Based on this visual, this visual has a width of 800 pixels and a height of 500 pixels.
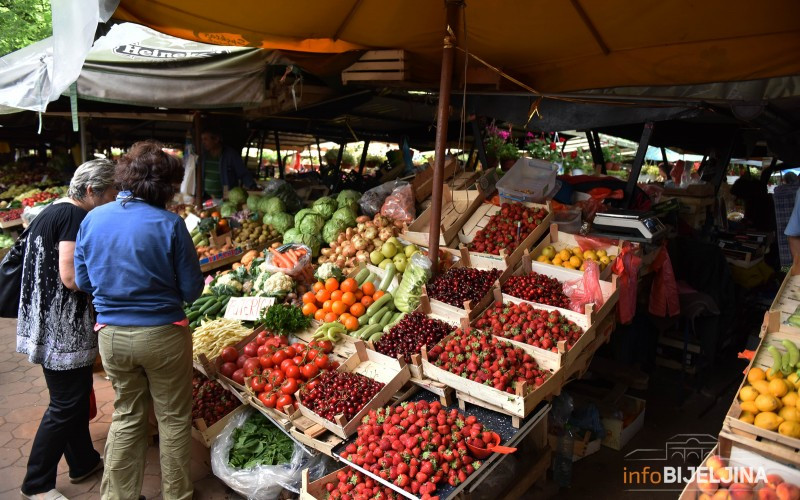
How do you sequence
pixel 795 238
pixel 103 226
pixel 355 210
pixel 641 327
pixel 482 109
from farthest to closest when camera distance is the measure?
pixel 355 210 → pixel 482 109 → pixel 641 327 → pixel 795 238 → pixel 103 226

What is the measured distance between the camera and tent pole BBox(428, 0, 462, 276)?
3.41 metres

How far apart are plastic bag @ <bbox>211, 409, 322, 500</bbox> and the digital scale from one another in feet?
9.50

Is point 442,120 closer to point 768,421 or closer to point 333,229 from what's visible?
point 333,229

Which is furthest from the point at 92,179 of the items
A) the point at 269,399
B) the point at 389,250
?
the point at 389,250

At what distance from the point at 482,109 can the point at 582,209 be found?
148cm

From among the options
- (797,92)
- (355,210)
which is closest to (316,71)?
(355,210)

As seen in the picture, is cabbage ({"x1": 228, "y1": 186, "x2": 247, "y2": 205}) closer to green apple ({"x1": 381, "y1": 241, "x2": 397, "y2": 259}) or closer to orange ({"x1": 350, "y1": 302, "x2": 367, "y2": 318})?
green apple ({"x1": 381, "y1": 241, "x2": 397, "y2": 259})

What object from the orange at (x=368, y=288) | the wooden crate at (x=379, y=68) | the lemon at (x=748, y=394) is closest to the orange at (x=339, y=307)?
the orange at (x=368, y=288)

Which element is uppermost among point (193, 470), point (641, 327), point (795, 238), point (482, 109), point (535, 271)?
point (482, 109)

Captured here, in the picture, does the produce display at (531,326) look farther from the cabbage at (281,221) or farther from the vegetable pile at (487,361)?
the cabbage at (281,221)

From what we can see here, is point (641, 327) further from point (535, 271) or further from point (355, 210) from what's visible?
point (355, 210)

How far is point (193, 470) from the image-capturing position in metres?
3.68

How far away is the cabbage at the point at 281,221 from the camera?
5.77 metres

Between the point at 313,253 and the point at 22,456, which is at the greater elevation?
the point at 313,253
